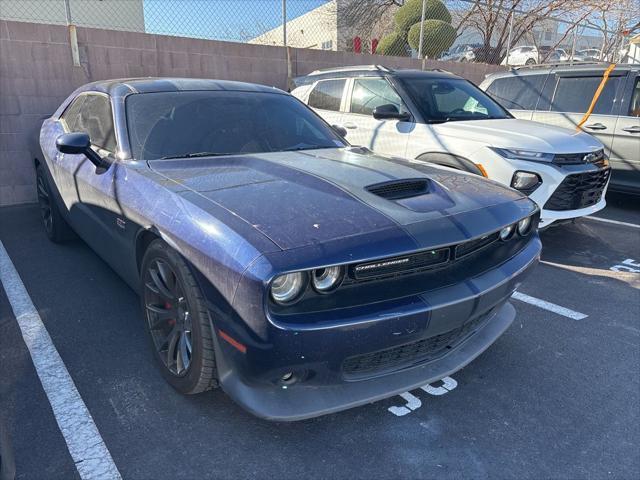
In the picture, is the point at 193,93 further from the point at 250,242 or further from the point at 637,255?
the point at 637,255

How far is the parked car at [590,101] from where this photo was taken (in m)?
6.16

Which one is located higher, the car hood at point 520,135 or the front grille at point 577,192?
the car hood at point 520,135

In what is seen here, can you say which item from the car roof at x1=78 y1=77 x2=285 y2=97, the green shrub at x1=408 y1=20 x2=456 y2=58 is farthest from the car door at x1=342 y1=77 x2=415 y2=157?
the green shrub at x1=408 y1=20 x2=456 y2=58

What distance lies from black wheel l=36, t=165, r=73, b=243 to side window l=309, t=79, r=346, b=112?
3.25 m

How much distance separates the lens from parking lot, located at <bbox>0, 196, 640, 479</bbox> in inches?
80.6

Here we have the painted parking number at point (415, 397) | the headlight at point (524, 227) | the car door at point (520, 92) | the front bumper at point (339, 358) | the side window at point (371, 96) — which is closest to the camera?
the front bumper at point (339, 358)

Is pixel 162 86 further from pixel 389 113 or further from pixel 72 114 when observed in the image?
pixel 389 113

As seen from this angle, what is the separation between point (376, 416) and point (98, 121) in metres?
2.83

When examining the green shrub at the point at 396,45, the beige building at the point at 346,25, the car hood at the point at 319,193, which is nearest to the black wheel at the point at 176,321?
the car hood at the point at 319,193

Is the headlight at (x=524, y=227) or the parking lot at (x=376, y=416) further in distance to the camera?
the headlight at (x=524, y=227)

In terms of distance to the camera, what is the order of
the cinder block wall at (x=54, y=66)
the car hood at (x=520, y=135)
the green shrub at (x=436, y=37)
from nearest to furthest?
the car hood at (x=520, y=135) → the cinder block wall at (x=54, y=66) → the green shrub at (x=436, y=37)

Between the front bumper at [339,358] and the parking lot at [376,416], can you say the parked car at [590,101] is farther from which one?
the front bumper at [339,358]

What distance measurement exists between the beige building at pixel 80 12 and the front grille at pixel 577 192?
6607mm

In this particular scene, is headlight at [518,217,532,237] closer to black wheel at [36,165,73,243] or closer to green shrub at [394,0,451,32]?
black wheel at [36,165,73,243]
